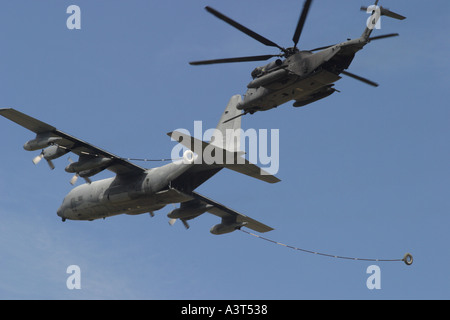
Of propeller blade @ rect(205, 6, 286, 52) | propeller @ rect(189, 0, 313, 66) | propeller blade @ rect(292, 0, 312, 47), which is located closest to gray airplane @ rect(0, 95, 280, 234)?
propeller @ rect(189, 0, 313, 66)

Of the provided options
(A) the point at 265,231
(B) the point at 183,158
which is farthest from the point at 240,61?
(A) the point at 265,231

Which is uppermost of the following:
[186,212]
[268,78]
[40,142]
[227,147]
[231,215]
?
[268,78]

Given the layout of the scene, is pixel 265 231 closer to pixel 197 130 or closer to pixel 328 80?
pixel 197 130

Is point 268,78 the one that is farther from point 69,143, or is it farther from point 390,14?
point 69,143

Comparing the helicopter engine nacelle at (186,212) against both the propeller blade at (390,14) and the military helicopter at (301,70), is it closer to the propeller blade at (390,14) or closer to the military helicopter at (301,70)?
the military helicopter at (301,70)

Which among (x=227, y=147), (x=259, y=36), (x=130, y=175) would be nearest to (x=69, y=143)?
(x=130, y=175)

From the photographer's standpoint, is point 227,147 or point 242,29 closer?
point 242,29

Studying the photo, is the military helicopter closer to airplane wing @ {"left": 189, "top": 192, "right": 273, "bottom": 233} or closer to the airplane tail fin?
the airplane tail fin

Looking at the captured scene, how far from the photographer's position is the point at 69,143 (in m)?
45.0

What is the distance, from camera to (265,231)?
5481cm

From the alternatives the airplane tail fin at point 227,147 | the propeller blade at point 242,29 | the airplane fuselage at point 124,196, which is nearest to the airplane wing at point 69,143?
the airplane fuselage at point 124,196

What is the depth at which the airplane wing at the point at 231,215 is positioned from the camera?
51.9 meters

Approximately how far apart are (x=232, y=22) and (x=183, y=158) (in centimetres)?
1180

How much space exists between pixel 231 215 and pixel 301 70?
17958 mm
